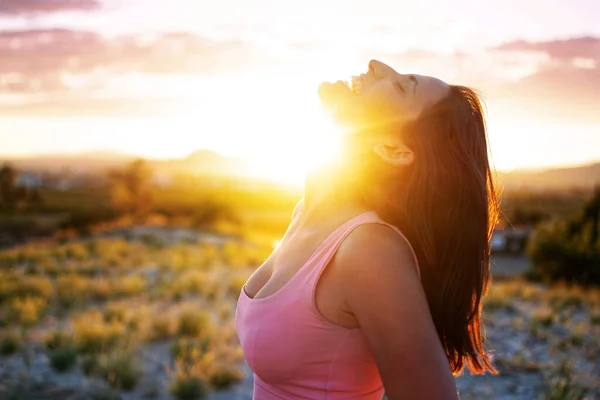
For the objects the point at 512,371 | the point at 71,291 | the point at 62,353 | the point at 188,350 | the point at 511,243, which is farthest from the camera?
the point at 511,243

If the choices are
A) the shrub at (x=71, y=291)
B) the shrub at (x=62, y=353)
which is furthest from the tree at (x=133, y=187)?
the shrub at (x=62, y=353)

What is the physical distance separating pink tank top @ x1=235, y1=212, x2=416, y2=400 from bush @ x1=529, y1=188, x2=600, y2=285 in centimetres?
1435

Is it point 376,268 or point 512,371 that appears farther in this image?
point 512,371

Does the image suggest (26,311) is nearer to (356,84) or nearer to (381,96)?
(356,84)

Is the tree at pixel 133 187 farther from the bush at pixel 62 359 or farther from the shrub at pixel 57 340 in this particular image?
the bush at pixel 62 359

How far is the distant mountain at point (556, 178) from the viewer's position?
143ft

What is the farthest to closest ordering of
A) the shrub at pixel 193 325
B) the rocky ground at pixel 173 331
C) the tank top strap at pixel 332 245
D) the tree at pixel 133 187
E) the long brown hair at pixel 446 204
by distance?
the tree at pixel 133 187 < the shrub at pixel 193 325 < the rocky ground at pixel 173 331 < the long brown hair at pixel 446 204 < the tank top strap at pixel 332 245

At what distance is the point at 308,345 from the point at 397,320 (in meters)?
0.31

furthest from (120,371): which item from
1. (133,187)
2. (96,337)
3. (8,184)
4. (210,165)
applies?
(210,165)

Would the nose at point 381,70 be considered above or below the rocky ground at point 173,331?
above

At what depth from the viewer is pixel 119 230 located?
1970cm

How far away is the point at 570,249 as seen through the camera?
1481 centimetres

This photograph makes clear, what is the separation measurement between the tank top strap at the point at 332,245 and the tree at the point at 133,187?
85.7ft

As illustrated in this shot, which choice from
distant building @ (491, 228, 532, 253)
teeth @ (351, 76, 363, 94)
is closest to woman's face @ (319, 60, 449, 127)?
teeth @ (351, 76, 363, 94)
